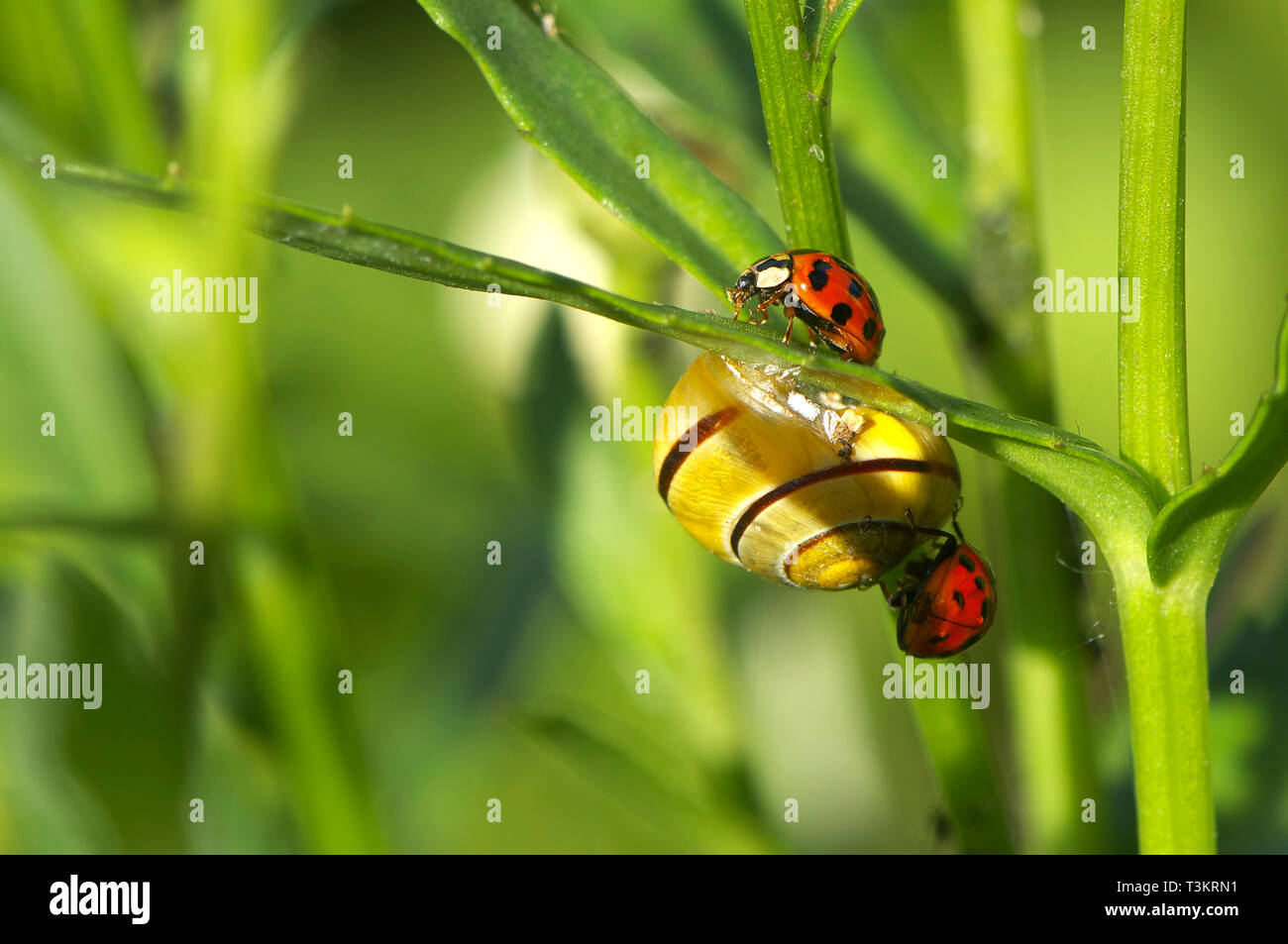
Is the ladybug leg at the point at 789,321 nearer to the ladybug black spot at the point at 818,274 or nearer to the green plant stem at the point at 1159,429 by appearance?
the ladybug black spot at the point at 818,274

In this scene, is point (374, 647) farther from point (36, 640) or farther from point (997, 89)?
point (997, 89)

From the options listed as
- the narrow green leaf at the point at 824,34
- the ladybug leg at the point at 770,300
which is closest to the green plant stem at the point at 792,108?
the narrow green leaf at the point at 824,34

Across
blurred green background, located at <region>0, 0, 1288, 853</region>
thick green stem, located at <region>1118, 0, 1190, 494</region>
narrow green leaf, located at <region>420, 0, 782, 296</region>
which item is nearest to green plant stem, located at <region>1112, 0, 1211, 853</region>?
thick green stem, located at <region>1118, 0, 1190, 494</region>

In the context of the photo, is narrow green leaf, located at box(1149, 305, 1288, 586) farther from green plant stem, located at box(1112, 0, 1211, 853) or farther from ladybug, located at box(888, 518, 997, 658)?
Result: ladybug, located at box(888, 518, 997, 658)

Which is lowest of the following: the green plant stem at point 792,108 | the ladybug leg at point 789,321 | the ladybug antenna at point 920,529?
the ladybug antenna at point 920,529

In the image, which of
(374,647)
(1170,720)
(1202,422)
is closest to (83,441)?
(374,647)

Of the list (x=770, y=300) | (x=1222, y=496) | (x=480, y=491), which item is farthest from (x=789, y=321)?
(x=480, y=491)

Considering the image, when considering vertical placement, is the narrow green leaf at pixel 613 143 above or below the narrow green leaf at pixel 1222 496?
above
